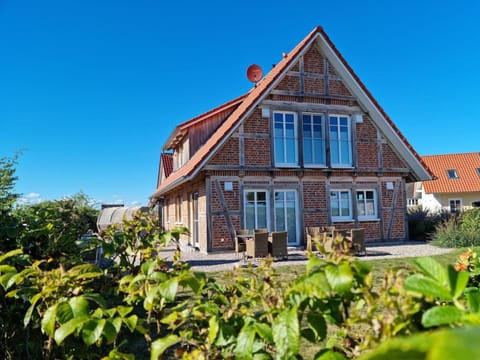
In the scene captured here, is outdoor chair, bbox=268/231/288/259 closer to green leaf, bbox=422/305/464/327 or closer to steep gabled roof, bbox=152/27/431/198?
steep gabled roof, bbox=152/27/431/198

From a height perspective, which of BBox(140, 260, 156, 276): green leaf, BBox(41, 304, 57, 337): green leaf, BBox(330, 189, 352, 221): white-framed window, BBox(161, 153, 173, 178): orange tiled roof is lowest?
BBox(41, 304, 57, 337): green leaf

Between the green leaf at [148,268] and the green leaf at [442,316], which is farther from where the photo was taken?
the green leaf at [148,268]

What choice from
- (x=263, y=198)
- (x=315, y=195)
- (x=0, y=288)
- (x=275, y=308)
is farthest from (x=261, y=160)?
(x=275, y=308)

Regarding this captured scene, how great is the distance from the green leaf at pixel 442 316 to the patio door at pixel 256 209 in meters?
11.5

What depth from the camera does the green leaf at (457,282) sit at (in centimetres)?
98

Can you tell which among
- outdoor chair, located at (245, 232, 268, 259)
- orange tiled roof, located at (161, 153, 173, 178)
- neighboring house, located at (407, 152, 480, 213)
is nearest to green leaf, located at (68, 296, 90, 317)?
outdoor chair, located at (245, 232, 268, 259)

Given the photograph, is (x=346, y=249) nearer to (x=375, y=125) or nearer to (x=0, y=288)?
(x=0, y=288)

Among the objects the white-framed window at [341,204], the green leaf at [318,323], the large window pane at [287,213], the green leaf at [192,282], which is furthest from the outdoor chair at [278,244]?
the green leaf at [318,323]

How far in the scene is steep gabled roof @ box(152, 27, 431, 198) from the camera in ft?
39.6

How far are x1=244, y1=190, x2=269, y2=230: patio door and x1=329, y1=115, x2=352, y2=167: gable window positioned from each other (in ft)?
10.6

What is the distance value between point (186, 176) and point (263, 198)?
310 cm

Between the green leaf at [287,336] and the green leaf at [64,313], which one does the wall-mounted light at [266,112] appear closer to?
the green leaf at [64,313]

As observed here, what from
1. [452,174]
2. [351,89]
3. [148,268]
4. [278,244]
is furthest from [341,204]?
[452,174]

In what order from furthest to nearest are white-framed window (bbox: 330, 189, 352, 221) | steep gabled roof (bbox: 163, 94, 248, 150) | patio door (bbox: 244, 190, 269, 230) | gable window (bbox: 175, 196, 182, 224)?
1. gable window (bbox: 175, 196, 182, 224)
2. steep gabled roof (bbox: 163, 94, 248, 150)
3. white-framed window (bbox: 330, 189, 352, 221)
4. patio door (bbox: 244, 190, 269, 230)
